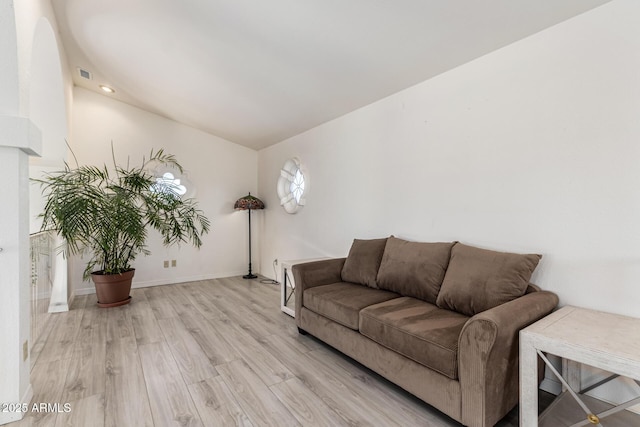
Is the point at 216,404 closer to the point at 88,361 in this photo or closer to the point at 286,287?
the point at 88,361

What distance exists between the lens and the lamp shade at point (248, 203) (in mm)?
4945

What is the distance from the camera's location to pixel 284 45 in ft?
7.80

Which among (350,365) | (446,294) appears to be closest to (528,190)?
(446,294)

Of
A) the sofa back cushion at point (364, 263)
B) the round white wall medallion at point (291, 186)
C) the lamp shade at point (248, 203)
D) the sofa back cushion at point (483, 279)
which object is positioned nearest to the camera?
the sofa back cushion at point (483, 279)

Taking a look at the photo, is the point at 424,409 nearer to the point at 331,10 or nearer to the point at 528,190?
the point at 528,190

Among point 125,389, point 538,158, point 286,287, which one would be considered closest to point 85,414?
point 125,389

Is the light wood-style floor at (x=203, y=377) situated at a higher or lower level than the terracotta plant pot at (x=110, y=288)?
lower

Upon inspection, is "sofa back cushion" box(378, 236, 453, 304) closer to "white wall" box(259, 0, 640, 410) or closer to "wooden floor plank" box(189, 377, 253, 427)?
"white wall" box(259, 0, 640, 410)

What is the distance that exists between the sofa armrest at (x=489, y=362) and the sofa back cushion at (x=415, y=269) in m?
0.64

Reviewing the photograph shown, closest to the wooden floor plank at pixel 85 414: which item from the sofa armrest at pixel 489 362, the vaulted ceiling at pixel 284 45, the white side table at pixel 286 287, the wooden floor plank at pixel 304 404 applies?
the wooden floor plank at pixel 304 404

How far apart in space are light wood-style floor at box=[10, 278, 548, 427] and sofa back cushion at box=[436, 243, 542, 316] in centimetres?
63

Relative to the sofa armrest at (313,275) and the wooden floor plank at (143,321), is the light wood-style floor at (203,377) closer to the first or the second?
the wooden floor plank at (143,321)

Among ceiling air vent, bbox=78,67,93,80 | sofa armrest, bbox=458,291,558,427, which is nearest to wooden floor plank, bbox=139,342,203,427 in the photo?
sofa armrest, bbox=458,291,558,427

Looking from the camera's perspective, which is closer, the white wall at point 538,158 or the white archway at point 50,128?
the white wall at point 538,158
